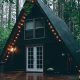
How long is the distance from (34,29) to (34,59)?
7.73 feet

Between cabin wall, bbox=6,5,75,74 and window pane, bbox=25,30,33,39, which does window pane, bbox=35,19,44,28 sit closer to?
cabin wall, bbox=6,5,75,74

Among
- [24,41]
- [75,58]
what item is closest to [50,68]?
[75,58]

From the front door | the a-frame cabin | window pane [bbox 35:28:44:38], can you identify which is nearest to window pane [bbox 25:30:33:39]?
the a-frame cabin

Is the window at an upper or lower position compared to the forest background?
lower

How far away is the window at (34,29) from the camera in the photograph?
62.1ft

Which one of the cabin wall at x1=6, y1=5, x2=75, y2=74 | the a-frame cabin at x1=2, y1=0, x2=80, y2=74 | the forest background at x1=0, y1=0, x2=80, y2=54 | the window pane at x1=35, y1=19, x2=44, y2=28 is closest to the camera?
the a-frame cabin at x1=2, y1=0, x2=80, y2=74

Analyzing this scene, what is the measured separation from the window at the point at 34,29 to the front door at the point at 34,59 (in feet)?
3.13

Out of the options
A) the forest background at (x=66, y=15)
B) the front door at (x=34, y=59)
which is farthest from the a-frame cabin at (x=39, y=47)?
the forest background at (x=66, y=15)

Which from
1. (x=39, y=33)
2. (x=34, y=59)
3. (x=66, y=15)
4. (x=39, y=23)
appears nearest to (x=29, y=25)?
(x=39, y=23)

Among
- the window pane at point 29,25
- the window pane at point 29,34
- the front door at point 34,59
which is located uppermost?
the window pane at point 29,25

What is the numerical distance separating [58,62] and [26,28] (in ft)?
13.3

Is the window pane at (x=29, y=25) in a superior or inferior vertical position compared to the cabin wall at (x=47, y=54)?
superior

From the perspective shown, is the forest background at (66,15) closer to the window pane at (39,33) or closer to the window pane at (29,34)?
the window pane at (29,34)

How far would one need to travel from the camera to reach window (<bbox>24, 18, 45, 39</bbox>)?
18934 millimetres
